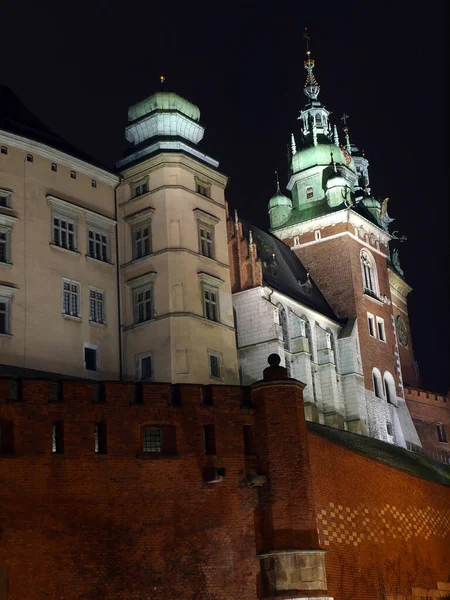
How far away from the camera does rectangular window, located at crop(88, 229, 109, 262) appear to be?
4303 centimetres

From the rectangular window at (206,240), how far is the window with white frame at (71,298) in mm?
6385

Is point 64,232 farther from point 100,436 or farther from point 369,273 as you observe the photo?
point 369,273

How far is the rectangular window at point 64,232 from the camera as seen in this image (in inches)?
1617

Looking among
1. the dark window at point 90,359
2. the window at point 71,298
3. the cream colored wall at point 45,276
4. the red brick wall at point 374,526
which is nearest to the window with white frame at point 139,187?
the cream colored wall at point 45,276

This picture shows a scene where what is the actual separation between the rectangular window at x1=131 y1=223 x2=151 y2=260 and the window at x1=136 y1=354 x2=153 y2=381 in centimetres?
479

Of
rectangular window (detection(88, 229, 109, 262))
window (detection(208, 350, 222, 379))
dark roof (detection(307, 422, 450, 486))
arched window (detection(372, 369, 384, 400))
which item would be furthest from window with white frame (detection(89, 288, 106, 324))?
arched window (detection(372, 369, 384, 400))

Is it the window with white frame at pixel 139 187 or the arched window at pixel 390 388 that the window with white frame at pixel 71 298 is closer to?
the window with white frame at pixel 139 187

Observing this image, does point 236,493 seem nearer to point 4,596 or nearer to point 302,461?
point 302,461

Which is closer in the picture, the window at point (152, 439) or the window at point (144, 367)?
the window at point (152, 439)

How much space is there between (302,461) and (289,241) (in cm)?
3937

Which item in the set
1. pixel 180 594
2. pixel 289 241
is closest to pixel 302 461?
pixel 180 594

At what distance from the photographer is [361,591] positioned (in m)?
27.1

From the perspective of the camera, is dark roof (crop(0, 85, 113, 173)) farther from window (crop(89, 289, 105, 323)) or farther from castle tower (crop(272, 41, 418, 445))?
castle tower (crop(272, 41, 418, 445))

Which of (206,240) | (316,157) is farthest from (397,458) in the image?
(316,157)
